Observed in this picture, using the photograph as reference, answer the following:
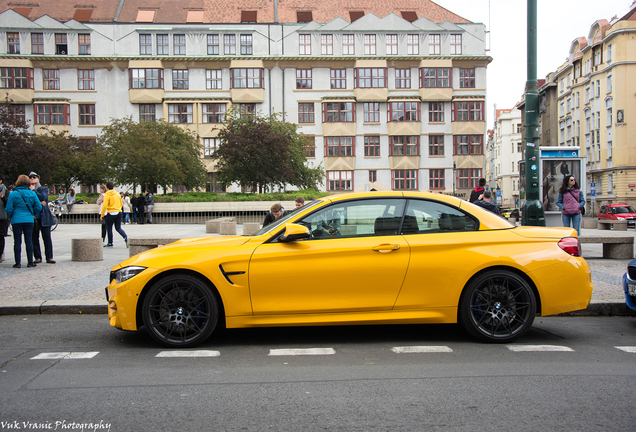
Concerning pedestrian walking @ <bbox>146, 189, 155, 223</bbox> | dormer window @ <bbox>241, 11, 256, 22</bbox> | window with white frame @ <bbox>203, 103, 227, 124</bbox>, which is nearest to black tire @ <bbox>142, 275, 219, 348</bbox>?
pedestrian walking @ <bbox>146, 189, 155, 223</bbox>

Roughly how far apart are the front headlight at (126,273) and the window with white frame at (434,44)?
53429mm

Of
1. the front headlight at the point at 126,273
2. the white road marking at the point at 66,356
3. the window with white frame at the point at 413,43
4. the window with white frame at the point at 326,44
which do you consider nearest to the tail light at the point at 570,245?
the front headlight at the point at 126,273

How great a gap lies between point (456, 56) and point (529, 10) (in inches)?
1797

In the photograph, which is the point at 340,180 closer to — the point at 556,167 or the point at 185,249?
the point at 556,167

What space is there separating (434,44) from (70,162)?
3648 cm

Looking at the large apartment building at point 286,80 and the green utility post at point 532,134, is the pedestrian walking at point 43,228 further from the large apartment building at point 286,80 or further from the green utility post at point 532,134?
the large apartment building at point 286,80

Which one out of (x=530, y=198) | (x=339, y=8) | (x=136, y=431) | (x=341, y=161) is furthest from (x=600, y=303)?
(x=339, y=8)

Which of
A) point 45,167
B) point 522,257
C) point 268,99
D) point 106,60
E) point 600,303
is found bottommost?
point 600,303

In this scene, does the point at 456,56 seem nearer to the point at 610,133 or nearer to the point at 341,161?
the point at 341,161

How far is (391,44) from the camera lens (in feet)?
176

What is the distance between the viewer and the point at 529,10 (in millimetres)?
10656

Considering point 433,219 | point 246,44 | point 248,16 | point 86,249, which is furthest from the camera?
point 248,16

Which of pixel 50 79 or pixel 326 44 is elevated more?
pixel 326 44

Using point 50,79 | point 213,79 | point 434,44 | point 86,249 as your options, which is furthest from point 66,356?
point 50,79
